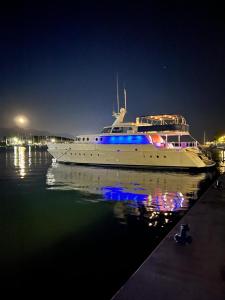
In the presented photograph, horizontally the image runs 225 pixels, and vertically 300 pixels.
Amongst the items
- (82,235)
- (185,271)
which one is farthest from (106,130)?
(185,271)

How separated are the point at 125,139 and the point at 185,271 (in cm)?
2416

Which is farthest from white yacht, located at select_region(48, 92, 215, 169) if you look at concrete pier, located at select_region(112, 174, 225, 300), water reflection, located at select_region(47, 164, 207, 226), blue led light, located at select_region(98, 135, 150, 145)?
concrete pier, located at select_region(112, 174, 225, 300)

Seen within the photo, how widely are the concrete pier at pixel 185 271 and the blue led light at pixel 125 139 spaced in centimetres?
2084

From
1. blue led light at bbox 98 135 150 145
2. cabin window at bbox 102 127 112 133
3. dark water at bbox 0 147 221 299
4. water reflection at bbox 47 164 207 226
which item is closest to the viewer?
dark water at bbox 0 147 221 299

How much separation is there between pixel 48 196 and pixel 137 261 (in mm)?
10148

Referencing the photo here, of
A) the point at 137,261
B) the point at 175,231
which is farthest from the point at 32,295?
the point at 175,231

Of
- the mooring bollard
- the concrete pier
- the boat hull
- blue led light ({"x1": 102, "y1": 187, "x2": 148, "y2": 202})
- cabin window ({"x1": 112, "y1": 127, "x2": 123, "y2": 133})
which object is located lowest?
blue led light ({"x1": 102, "y1": 187, "x2": 148, "y2": 202})

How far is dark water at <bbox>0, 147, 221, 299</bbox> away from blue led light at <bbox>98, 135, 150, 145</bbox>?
11.9 m

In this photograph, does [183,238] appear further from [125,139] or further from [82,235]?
[125,139]

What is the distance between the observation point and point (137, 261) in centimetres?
632

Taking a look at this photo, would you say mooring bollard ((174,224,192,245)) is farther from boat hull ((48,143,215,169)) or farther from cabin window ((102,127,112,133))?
cabin window ((102,127,112,133))

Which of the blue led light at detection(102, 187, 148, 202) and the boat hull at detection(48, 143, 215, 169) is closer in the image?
the blue led light at detection(102, 187, 148, 202)

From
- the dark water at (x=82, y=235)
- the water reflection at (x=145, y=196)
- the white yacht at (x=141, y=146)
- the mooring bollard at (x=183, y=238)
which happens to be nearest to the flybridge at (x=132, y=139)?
the white yacht at (x=141, y=146)

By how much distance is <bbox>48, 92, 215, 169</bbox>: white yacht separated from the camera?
26.6 meters
